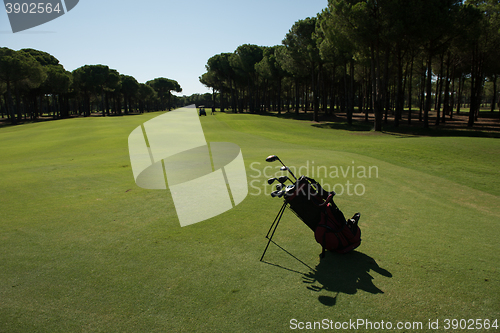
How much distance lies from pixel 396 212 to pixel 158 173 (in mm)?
8767

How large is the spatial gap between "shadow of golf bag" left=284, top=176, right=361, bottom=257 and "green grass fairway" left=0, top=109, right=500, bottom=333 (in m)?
0.31

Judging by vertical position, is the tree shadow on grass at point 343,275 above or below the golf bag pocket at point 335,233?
below

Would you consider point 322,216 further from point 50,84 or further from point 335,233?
point 50,84

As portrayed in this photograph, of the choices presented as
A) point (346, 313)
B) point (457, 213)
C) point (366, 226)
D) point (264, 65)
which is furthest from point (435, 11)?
point (264, 65)

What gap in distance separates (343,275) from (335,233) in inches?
26.7

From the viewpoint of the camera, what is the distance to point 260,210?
7508 mm

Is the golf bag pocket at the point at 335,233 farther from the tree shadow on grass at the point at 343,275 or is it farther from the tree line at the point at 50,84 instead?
the tree line at the point at 50,84

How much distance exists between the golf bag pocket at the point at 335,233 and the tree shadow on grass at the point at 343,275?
21 cm

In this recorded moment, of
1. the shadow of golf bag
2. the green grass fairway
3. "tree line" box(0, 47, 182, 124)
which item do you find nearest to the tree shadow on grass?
the green grass fairway

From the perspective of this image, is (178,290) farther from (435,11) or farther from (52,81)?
(52,81)

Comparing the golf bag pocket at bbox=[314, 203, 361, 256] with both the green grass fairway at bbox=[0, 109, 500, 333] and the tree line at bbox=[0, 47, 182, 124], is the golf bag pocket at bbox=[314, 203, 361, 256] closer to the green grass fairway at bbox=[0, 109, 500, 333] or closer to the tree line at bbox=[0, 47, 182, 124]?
the green grass fairway at bbox=[0, 109, 500, 333]

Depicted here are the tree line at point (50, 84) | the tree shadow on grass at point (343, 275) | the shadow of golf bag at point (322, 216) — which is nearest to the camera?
the tree shadow on grass at point (343, 275)

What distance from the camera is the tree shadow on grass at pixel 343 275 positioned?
4.14m

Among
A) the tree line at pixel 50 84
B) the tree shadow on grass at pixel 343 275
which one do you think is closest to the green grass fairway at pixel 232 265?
the tree shadow on grass at pixel 343 275
